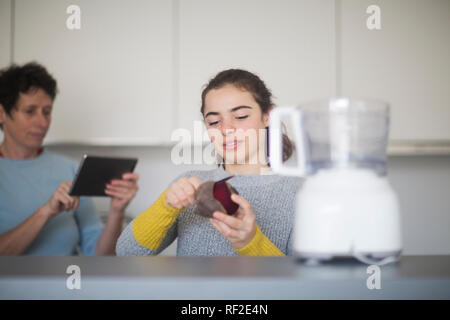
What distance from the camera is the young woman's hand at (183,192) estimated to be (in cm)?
79

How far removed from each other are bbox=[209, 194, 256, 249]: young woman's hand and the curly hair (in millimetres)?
1305

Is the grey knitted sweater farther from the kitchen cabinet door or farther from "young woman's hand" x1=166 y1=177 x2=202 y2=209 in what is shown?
the kitchen cabinet door

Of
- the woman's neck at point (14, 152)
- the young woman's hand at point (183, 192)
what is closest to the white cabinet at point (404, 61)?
the woman's neck at point (14, 152)

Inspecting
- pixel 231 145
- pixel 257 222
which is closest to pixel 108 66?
pixel 231 145

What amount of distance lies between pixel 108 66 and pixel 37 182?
654 mm

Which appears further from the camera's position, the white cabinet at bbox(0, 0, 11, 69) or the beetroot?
the white cabinet at bbox(0, 0, 11, 69)

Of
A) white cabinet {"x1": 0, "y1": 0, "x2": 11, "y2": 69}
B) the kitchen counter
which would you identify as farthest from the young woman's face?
white cabinet {"x1": 0, "y1": 0, "x2": 11, "y2": 69}

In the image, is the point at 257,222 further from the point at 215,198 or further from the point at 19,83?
the point at 19,83

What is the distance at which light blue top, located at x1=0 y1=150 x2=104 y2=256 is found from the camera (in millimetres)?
1677

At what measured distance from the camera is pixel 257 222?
1172mm

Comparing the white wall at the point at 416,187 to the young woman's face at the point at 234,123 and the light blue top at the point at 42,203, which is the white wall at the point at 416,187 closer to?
the light blue top at the point at 42,203

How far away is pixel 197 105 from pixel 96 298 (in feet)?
5.47

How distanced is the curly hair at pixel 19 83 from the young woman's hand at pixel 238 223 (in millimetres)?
1305

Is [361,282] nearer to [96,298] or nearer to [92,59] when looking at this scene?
[96,298]
